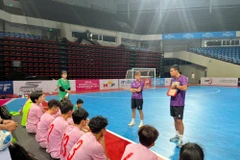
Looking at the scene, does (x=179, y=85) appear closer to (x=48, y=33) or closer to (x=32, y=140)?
(x=32, y=140)

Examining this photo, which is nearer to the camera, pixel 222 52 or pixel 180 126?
pixel 180 126

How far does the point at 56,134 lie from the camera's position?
11.7 feet

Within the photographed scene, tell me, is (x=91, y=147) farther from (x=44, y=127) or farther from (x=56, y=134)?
(x=44, y=127)

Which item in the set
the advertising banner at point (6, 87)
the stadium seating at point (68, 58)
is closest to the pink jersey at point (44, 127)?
the advertising banner at point (6, 87)

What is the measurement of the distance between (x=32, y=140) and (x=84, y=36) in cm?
2052

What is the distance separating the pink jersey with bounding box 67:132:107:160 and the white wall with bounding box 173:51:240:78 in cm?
2689

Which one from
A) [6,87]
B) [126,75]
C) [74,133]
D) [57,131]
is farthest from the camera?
[126,75]

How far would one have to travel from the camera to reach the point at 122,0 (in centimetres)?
A: 3431

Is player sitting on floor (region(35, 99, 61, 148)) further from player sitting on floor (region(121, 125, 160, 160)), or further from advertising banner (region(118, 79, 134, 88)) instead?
advertising banner (region(118, 79, 134, 88))

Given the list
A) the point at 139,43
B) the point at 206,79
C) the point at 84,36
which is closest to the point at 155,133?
the point at 84,36

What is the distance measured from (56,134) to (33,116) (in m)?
1.95

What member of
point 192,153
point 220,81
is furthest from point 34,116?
point 220,81

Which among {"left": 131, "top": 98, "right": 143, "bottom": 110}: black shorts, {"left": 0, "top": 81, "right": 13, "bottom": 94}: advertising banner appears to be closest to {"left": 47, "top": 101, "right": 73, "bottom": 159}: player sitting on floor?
{"left": 131, "top": 98, "right": 143, "bottom": 110}: black shorts

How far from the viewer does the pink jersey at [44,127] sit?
411cm
